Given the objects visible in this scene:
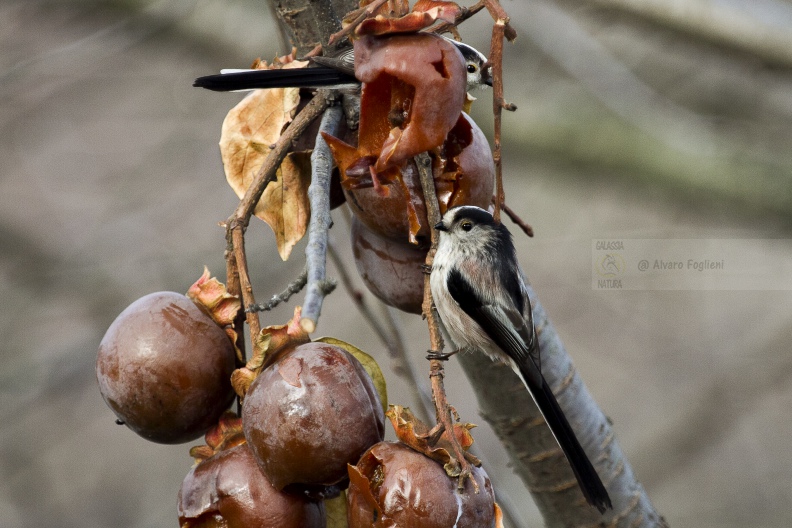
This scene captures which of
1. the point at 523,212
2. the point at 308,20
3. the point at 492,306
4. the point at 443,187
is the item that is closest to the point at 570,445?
the point at 492,306

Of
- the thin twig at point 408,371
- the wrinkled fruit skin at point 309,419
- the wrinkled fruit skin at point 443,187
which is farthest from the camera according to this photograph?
the thin twig at point 408,371

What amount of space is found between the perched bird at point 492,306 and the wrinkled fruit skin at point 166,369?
38cm

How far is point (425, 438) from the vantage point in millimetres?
1079

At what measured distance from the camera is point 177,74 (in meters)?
4.57

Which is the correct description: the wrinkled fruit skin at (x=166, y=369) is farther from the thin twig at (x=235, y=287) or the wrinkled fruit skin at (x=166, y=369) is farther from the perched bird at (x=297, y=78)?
the perched bird at (x=297, y=78)

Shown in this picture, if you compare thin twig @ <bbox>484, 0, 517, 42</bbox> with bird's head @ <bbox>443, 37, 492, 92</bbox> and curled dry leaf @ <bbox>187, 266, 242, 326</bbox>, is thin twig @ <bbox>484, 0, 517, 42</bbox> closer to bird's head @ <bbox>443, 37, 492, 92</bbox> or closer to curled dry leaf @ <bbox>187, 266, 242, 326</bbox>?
curled dry leaf @ <bbox>187, 266, 242, 326</bbox>

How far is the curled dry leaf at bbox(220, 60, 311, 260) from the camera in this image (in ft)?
5.00

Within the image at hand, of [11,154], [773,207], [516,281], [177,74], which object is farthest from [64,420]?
[773,207]

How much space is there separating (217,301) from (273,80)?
41 centimetres

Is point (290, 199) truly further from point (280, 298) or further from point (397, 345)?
point (397, 345)

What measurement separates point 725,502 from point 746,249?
177 centimetres

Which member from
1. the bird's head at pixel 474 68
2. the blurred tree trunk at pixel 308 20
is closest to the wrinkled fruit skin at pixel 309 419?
the blurred tree trunk at pixel 308 20

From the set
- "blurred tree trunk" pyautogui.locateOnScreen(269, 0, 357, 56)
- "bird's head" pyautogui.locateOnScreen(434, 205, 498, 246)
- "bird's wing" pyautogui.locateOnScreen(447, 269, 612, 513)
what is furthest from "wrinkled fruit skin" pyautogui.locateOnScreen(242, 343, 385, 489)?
"blurred tree trunk" pyautogui.locateOnScreen(269, 0, 357, 56)

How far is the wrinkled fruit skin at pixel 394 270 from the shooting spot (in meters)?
1.45
